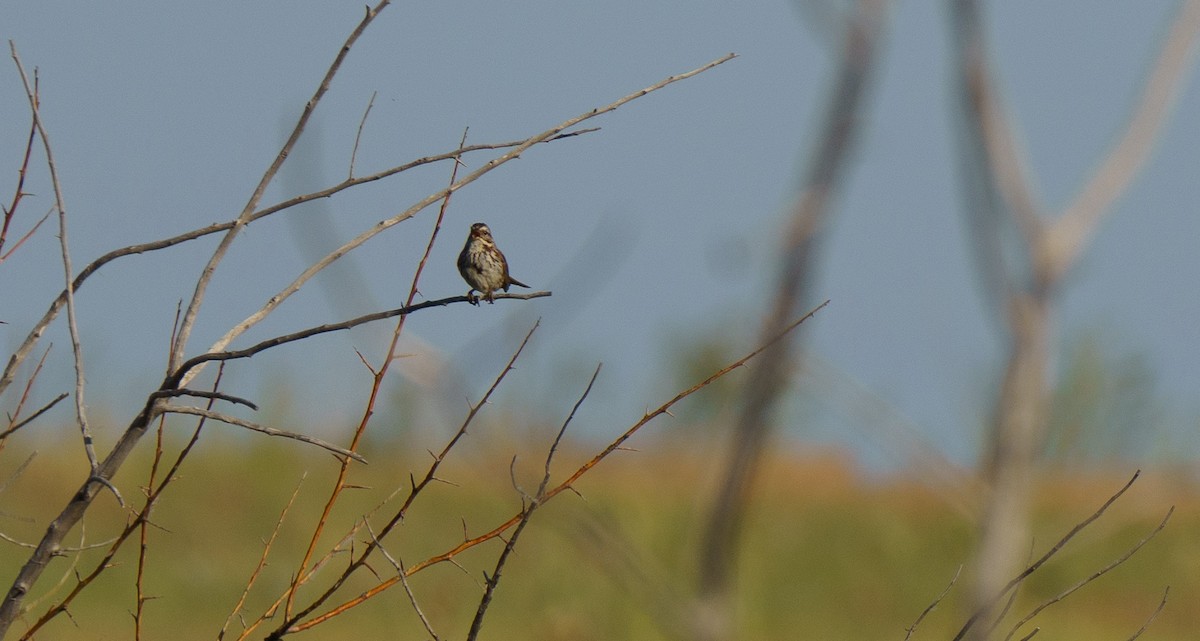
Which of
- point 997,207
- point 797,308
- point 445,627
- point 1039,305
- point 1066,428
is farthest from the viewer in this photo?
point 1066,428

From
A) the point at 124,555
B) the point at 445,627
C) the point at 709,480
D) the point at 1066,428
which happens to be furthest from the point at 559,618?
the point at 709,480

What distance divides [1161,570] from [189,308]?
44.4 ft

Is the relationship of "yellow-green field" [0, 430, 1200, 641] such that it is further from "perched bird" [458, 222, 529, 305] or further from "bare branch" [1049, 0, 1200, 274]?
"bare branch" [1049, 0, 1200, 274]

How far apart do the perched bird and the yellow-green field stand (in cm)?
447

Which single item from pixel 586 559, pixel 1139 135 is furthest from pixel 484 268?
pixel 586 559

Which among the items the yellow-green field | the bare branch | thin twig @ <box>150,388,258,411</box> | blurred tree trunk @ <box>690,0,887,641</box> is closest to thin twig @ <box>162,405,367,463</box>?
thin twig @ <box>150,388,258,411</box>

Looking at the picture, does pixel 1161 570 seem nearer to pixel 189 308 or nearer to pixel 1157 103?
pixel 1157 103

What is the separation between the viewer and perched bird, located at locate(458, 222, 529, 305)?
4.96 metres

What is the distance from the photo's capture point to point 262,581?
1220 cm

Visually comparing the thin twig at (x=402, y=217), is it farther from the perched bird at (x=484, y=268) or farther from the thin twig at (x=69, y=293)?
the perched bird at (x=484, y=268)

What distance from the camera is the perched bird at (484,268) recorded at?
4965 mm

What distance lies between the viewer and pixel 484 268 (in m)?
4.98

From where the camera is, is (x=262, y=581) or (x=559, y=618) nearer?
(x=559, y=618)

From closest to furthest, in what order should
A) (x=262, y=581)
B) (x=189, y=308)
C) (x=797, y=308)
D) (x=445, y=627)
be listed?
(x=797, y=308) < (x=189, y=308) < (x=445, y=627) < (x=262, y=581)
